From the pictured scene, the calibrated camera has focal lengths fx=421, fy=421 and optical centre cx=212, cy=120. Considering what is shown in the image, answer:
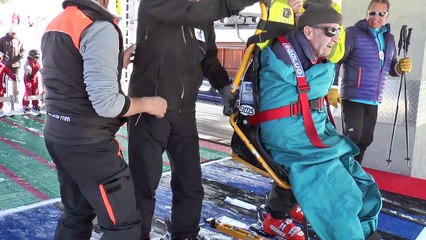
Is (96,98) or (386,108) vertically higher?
(96,98)

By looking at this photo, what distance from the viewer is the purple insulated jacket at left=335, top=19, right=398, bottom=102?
14.0ft

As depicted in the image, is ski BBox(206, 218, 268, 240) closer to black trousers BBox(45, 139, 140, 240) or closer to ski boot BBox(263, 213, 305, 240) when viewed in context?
ski boot BBox(263, 213, 305, 240)

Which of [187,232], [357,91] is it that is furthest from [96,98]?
[357,91]

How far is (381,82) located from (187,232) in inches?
105

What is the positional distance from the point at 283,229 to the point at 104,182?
165 cm

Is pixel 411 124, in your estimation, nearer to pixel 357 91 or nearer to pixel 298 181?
pixel 357 91

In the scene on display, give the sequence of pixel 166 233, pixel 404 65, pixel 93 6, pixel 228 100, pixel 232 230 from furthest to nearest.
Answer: pixel 404 65
pixel 232 230
pixel 166 233
pixel 228 100
pixel 93 6

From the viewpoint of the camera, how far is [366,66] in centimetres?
429

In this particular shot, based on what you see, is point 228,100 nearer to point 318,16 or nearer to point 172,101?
point 172,101

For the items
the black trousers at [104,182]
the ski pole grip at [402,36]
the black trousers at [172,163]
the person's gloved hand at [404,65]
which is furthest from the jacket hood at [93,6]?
the ski pole grip at [402,36]

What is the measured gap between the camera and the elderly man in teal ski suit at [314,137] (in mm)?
2242

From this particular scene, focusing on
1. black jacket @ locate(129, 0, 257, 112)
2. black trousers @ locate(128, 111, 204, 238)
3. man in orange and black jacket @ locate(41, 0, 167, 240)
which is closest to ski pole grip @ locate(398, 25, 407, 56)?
black jacket @ locate(129, 0, 257, 112)

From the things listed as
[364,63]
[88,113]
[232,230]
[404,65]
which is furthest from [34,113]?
[88,113]

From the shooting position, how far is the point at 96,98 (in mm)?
1854
